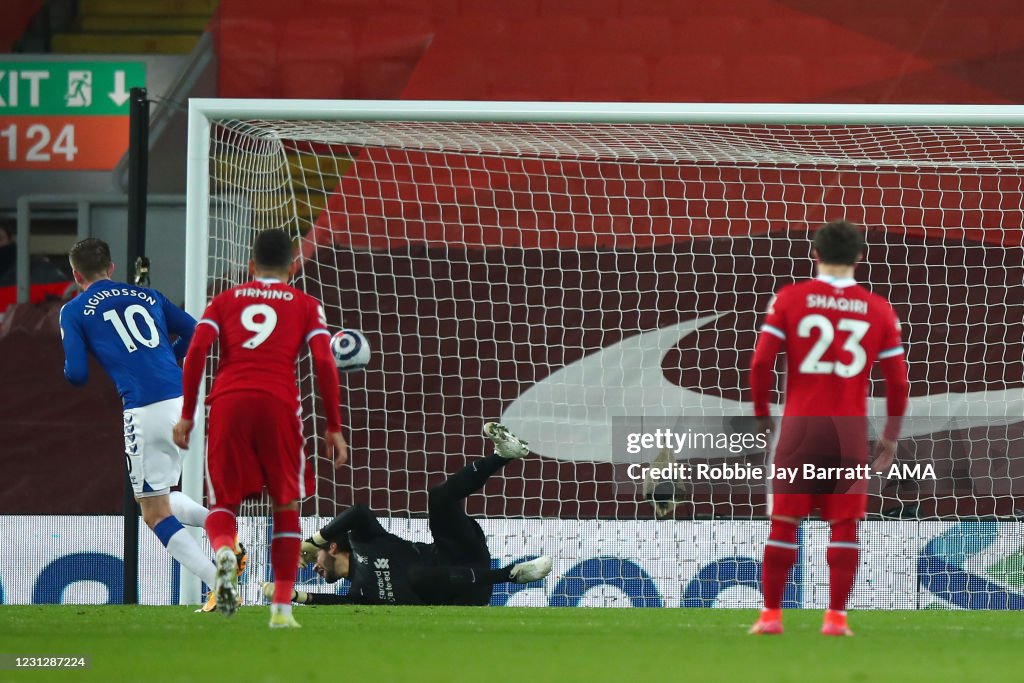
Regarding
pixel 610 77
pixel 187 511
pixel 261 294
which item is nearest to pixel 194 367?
pixel 261 294

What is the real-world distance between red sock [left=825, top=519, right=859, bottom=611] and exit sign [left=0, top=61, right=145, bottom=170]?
7.29m

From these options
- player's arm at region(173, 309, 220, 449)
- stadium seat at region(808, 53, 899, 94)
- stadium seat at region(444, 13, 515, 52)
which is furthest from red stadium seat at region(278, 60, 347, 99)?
player's arm at region(173, 309, 220, 449)

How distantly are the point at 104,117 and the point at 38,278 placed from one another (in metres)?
1.40

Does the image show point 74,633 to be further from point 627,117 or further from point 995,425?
point 995,425

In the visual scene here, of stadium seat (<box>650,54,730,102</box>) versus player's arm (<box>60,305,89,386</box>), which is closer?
player's arm (<box>60,305,89,386</box>)

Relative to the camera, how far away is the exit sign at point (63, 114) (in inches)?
408

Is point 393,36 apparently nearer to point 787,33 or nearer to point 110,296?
point 787,33

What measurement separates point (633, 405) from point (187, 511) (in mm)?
3054

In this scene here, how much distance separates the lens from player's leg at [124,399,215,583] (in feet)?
19.0

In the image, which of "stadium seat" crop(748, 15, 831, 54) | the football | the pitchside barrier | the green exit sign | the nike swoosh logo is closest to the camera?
the football

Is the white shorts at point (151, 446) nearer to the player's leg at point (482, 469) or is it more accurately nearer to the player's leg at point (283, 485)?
the player's leg at point (283, 485)

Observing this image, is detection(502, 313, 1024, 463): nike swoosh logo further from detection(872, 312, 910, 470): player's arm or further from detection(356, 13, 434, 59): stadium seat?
detection(872, 312, 910, 470): player's arm

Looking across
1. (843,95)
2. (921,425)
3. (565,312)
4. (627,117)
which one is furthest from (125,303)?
(843,95)

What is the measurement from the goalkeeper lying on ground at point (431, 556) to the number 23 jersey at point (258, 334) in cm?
197
